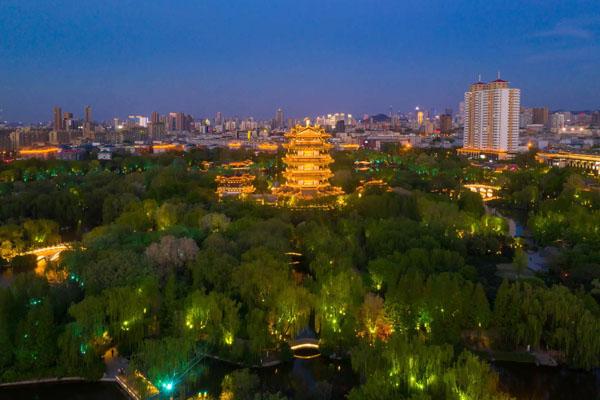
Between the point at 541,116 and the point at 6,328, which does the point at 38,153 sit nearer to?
the point at 6,328

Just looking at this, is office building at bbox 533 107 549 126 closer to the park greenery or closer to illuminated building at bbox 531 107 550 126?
illuminated building at bbox 531 107 550 126

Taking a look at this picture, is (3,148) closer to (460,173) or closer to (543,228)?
(460,173)

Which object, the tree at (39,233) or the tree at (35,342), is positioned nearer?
the tree at (35,342)

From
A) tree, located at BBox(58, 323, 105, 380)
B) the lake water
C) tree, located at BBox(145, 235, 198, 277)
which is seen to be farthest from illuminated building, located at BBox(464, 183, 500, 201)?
tree, located at BBox(58, 323, 105, 380)

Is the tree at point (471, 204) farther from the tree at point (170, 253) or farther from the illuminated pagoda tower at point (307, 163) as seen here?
the tree at point (170, 253)

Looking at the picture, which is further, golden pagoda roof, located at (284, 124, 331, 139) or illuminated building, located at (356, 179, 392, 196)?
illuminated building, located at (356, 179, 392, 196)

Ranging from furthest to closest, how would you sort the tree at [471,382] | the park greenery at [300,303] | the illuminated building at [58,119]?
1. the illuminated building at [58,119]
2. the park greenery at [300,303]
3. the tree at [471,382]

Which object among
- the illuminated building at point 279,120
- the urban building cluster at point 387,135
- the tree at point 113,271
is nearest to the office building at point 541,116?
the urban building cluster at point 387,135

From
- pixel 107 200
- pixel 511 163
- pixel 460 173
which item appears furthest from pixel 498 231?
pixel 511 163

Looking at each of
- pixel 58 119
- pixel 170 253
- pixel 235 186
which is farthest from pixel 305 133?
pixel 58 119
